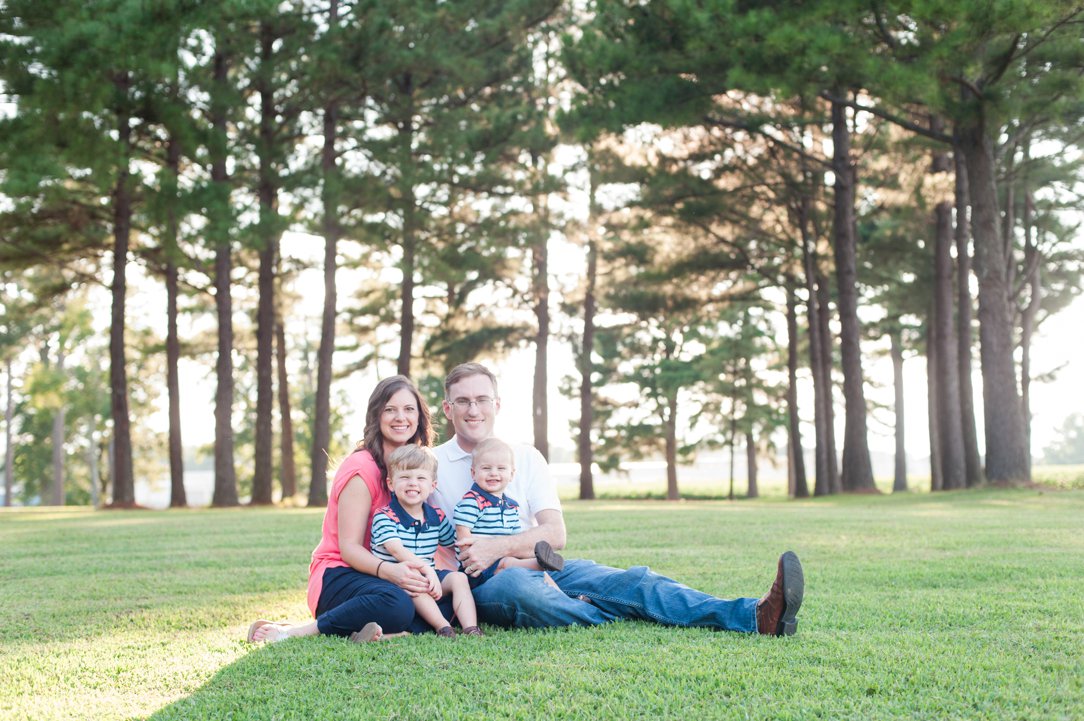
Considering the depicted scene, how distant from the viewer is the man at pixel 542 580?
A: 14.6 ft

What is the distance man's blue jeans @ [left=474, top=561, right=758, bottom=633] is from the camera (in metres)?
4.59

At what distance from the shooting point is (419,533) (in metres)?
4.77

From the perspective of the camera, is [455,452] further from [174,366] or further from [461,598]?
[174,366]

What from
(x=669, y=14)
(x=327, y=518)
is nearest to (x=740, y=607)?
(x=327, y=518)

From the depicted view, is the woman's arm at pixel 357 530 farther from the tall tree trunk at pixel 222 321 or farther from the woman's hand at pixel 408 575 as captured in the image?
the tall tree trunk at pixel 222 321

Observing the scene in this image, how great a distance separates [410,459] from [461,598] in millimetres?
704

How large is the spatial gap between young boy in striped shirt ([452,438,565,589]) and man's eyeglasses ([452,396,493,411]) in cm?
22

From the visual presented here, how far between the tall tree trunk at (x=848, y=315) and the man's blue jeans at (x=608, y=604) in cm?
1795

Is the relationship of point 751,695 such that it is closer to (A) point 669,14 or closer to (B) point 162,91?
(A) point 669,14

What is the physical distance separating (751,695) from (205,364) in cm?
3191

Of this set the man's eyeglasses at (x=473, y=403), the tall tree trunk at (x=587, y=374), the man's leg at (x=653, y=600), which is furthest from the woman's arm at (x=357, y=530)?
the tall tree trunk at (x=587, y=374)

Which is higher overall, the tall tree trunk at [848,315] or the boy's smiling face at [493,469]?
the tall tree trunk at [848,315]

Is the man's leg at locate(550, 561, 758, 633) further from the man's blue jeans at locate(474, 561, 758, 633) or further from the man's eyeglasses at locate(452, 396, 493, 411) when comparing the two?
the man's eyeglasses at locate(452, 396, 493, 411)

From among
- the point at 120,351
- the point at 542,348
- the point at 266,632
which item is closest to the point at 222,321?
the point at 120,351
